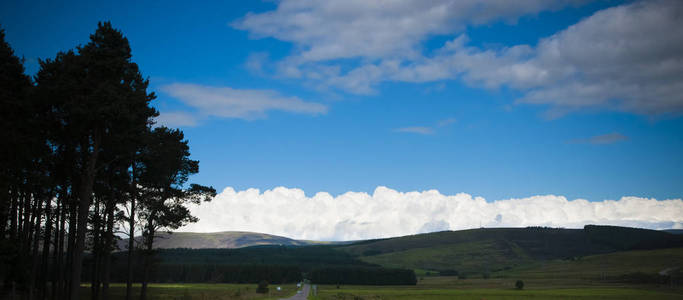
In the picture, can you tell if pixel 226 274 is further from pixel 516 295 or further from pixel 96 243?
pixel 96 243

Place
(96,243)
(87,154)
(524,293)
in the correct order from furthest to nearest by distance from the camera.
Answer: (524,293) → (96,243) → (87,154)

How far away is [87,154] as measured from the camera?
2727 cm

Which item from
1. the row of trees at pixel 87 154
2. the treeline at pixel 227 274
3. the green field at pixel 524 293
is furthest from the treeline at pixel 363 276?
the row of trees at pixel 87 154

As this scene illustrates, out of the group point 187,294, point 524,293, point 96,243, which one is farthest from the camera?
point 524,293

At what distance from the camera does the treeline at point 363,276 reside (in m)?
187

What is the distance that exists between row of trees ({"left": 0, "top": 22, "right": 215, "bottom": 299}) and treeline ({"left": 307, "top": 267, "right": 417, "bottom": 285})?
157400 mm

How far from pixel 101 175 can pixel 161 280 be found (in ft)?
457

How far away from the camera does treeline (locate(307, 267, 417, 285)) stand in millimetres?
186625

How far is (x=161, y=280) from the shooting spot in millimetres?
155375

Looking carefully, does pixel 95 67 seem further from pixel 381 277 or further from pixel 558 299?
pixel 381 277

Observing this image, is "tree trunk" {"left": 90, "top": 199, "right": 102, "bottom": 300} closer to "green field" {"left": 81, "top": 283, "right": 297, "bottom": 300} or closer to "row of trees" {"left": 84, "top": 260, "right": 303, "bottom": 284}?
"green field" {"left": 81, "top": 283, "right": 297, "bottom": 300}

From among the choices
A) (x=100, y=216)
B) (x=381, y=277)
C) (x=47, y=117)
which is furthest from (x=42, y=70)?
(x=381, y=277)

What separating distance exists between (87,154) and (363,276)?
172m

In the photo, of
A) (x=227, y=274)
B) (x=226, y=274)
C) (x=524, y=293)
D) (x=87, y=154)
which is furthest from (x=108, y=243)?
(x=227, y=274)
